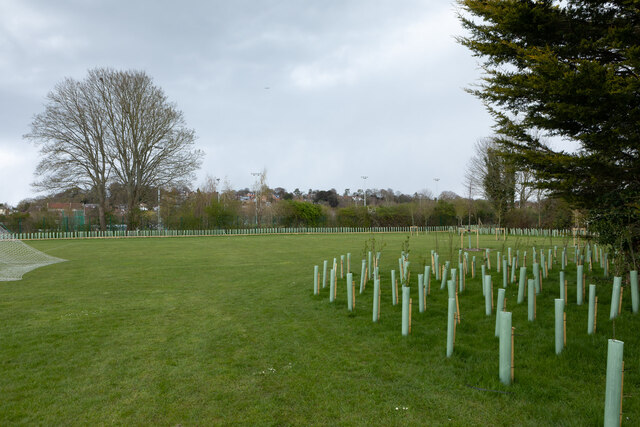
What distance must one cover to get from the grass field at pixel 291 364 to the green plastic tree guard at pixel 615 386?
37cm

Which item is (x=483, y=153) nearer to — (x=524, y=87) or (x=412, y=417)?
(x=524, y=87)

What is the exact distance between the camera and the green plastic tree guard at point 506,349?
11.2 feet

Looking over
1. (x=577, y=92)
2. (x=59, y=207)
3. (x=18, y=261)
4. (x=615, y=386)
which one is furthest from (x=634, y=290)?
(x=59, y=207)

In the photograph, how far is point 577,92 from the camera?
480 centimetres

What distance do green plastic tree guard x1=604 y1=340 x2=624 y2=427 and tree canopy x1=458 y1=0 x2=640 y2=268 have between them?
137 inches

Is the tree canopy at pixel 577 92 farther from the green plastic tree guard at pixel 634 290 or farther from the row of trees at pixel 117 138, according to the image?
the row of trees at pixel 117 138

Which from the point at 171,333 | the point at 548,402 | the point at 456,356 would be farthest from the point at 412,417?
the point at 171,333

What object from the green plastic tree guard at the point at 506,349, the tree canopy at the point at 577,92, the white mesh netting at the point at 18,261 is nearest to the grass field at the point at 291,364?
the green plastic tree guard at the point at 506,349

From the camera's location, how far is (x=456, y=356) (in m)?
4.19

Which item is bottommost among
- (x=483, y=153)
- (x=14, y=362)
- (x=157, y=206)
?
(x=14, y=362)

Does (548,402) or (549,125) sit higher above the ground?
(549,125)

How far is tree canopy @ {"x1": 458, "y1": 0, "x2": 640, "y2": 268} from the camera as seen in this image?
4.90 meters

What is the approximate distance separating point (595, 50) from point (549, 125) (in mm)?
1242

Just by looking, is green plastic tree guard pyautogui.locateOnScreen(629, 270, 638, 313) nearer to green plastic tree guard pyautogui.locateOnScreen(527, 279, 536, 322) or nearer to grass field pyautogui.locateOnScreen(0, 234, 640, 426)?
grass field pyautogui.locateOnScreen(0, 234, 640, 426)
